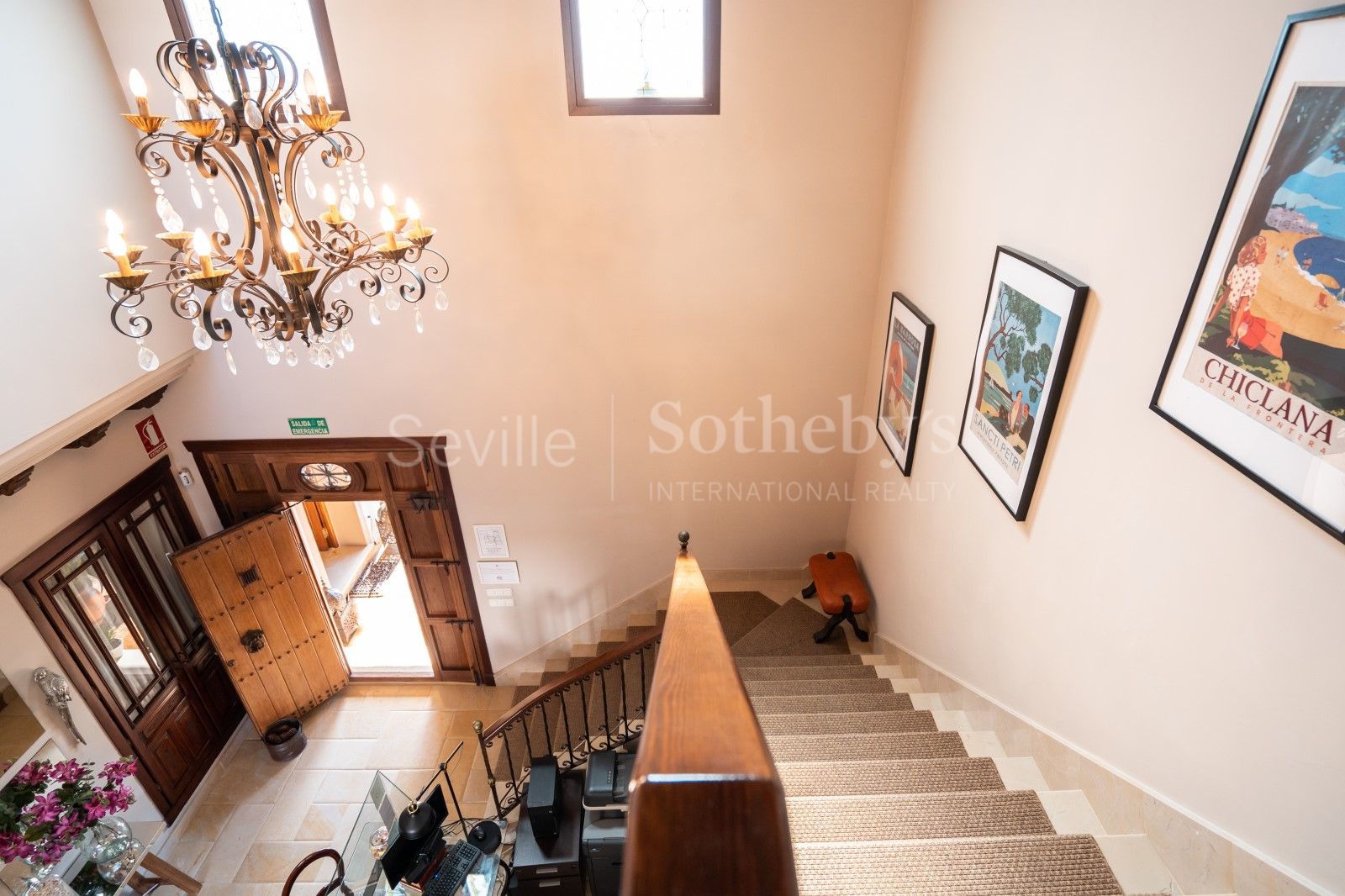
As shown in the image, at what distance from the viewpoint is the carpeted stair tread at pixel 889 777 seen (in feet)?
8.67

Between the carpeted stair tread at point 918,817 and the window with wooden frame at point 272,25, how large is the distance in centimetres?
437

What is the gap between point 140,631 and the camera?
15.5 feet

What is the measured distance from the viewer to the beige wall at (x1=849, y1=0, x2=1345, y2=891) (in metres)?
1.57

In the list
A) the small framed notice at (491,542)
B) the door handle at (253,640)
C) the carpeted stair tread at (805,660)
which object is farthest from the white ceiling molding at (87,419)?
the carpeted stair tread at (805,660)

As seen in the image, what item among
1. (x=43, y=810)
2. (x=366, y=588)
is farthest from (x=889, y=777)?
(x=366, y=588)

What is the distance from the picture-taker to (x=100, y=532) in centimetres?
441

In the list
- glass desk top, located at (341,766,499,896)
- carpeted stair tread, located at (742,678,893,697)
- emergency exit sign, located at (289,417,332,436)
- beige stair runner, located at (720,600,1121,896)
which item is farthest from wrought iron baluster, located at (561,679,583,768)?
emergency exit sign, located at (289,417,332,436)

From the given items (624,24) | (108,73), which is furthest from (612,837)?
(108,73)

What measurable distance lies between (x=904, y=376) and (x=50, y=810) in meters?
5.22

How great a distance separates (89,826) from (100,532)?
176 centimetres

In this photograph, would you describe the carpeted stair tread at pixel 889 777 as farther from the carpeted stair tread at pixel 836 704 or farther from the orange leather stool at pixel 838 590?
the orange leather stool at pixel 838 590

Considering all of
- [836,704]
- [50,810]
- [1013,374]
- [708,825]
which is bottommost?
[50,810]

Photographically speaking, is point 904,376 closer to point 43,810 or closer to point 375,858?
point 375,858

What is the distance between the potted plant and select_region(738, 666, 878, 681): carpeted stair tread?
377cm
